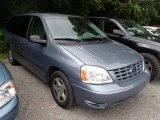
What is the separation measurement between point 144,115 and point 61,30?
7.32 feet

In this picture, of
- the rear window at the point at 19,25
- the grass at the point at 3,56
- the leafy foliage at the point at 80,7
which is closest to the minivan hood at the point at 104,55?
the rear window at the point at 19,25

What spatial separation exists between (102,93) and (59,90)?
0.94 meters

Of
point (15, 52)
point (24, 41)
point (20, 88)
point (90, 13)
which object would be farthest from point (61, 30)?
point (90, 13)

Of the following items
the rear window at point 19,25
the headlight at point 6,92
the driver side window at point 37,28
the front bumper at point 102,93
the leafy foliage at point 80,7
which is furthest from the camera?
the leafy foliage at point 80,7

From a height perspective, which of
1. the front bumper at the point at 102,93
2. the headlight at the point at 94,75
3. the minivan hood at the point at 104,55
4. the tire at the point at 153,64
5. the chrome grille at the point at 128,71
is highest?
the minivan hood at the point at 104,55

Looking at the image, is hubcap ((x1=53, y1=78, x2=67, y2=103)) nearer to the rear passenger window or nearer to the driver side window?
the driver side window

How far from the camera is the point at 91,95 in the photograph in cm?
319

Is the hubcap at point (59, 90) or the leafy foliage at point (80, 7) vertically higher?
the leafy foliage at point (80, 7)

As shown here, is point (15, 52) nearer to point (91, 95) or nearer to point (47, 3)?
point (91, 95)

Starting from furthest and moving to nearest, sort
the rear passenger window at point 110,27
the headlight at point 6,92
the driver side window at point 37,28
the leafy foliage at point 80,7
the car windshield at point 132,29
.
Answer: the leafy foliage at point 80,7
the rear passenger window at point 110,27
the car windshield at point 132,29
the driver side window at point 37,28
the headlight at point 6,92

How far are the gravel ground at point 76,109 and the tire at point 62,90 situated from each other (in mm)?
157

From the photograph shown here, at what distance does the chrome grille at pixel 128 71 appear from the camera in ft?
11.3

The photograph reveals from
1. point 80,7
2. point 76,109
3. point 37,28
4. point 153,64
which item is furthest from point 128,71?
point 80,7

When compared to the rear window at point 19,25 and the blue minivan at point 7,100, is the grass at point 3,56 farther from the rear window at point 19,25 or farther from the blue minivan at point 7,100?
the blue minivan at point 7,100
